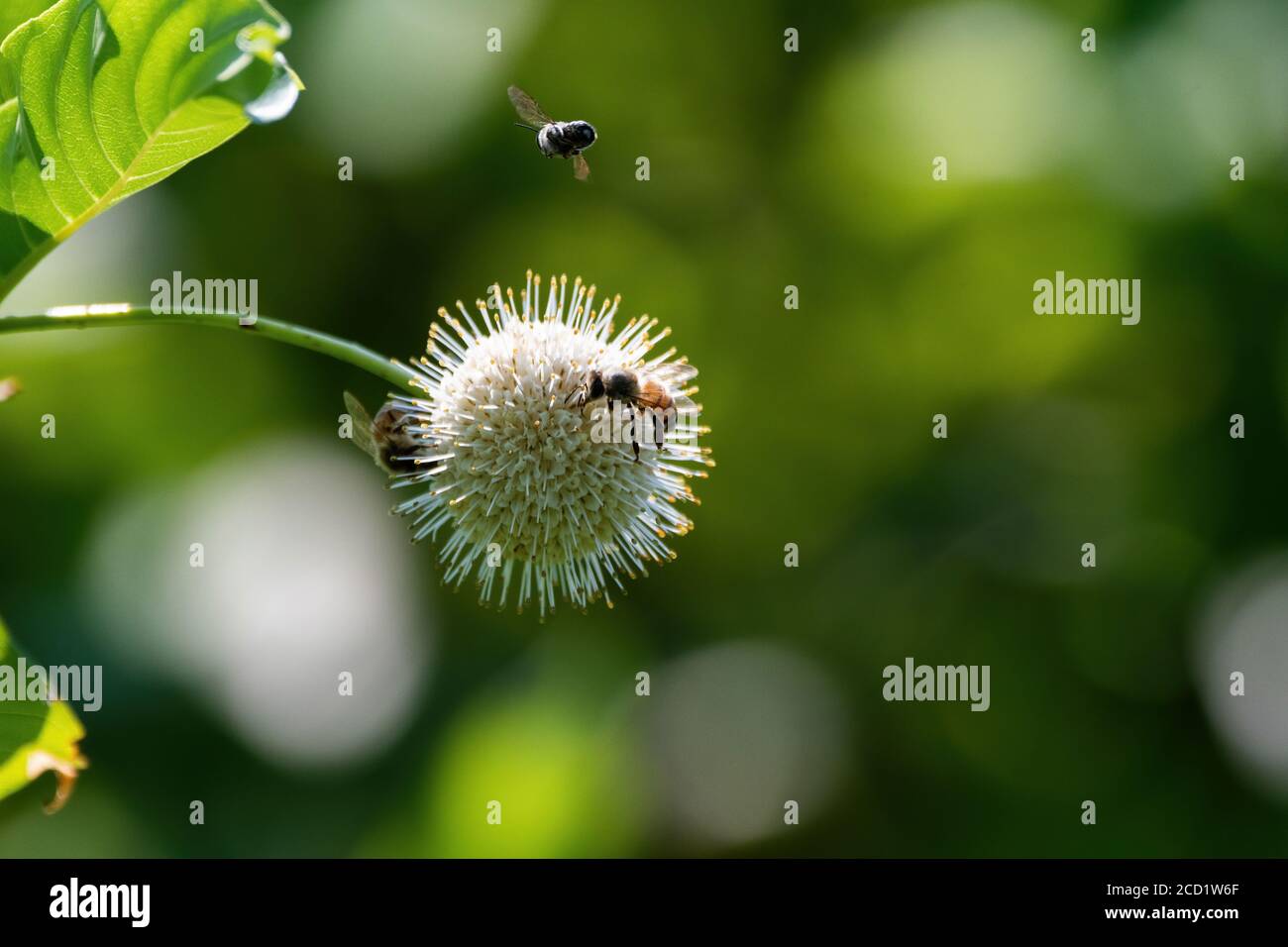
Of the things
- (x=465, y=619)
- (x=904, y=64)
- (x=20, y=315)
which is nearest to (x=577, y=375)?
(x=20, y=315)

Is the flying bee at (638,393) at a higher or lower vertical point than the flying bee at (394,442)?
higher

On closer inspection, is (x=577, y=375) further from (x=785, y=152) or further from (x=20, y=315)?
(x=785, y=152)

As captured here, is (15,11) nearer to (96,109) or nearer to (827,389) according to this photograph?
(96,109)

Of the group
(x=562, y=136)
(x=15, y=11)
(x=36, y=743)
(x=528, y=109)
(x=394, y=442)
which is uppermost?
(x=528, y=109)

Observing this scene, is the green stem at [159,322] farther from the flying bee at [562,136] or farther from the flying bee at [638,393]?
the flying bee at [562,136]

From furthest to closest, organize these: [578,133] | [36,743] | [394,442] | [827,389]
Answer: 1. [827,389]
2. [578,133]
3. [394,442]
4. [36,743]

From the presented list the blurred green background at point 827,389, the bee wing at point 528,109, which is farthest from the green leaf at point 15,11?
the blurred green background at point 827,389

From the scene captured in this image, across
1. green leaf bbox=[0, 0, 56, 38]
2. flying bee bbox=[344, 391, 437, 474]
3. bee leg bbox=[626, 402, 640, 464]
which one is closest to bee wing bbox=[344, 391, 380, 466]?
flying bee bbox=[344, 391, 437, 474]

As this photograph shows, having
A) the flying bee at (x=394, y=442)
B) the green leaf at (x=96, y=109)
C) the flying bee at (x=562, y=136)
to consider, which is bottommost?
the flying bee at (x=394, y=442)

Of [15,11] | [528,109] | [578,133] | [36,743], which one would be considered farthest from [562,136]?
[36,743]
